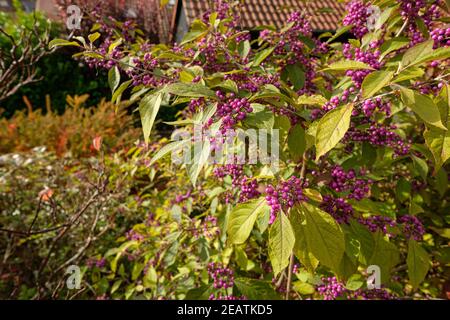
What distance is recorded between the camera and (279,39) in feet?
5.75

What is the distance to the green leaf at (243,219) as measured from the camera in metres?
1.10

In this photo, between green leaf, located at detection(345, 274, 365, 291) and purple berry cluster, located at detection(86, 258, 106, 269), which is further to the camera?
purple berry cluster, located at detection(86, 258, 106, 269)

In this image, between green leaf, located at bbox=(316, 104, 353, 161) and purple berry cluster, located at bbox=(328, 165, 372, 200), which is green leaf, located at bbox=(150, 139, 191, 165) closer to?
green leaf, located at bbox=(316, 104, 353, 161)

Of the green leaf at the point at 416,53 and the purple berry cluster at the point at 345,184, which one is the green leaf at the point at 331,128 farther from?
the purple berry cluster at the point at 345,184

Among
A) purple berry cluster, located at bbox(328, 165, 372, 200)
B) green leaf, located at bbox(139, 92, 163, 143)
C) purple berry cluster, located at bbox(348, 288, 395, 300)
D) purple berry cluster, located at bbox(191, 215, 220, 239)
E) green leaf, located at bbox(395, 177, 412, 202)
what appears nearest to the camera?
green leaf, located at bbox(139, 92, 163, 143)

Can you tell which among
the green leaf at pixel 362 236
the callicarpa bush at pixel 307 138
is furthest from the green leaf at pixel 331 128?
the green leaf at pixel 362 236

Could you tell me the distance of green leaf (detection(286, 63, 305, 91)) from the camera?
64.2 inches

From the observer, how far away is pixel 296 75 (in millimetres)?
1676

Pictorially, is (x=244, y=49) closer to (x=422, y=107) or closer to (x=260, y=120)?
(x=260, y=120)

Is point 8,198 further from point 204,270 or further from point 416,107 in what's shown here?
point 416,107

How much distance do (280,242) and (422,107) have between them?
1.72ft

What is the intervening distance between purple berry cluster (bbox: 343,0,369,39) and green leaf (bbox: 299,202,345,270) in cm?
89

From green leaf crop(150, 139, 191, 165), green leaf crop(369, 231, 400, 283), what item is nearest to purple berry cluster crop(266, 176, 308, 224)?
green leaf crop(150, 139, 191, 165)

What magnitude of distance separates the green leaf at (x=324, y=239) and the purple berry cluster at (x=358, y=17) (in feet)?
2.91
